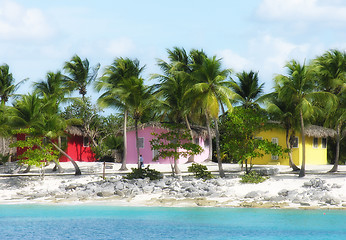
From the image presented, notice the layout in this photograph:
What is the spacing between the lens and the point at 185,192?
2467 cm

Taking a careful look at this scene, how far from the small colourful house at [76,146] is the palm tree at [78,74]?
385 cm

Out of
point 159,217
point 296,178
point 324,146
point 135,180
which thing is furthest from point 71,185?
point 324,146

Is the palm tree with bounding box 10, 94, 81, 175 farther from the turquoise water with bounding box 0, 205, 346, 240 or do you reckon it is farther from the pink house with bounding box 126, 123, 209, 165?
the pink house with bounding box 126, 123, 209, 165

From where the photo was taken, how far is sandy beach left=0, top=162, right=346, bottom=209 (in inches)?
882

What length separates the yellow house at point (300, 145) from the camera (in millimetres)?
39188

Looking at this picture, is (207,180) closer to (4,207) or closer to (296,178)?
(296,178)

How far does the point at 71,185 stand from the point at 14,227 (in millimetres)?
9070

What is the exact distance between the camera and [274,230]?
17.0 meters

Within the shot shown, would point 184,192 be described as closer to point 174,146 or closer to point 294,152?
point 174,146

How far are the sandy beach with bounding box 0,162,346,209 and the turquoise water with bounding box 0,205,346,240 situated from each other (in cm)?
142

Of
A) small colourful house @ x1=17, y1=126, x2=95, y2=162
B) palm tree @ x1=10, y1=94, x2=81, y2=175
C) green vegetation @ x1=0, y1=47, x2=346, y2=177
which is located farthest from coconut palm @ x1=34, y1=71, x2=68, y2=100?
palm tree @ x1=10, y1=94, x2=81, y2=175

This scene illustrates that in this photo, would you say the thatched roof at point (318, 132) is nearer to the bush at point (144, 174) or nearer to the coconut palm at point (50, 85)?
the bush at point (144, 174)

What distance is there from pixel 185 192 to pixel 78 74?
2276 centimetres

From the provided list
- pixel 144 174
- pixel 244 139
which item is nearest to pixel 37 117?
pixel 144 174
